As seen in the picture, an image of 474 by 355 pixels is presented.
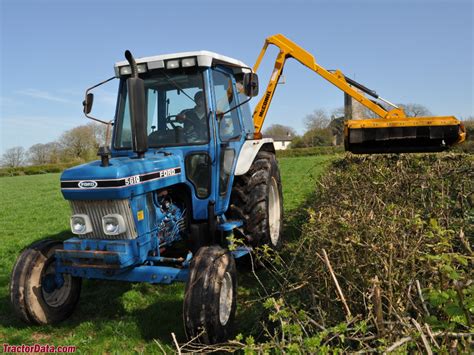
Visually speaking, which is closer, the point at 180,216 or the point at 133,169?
the point at 133,169

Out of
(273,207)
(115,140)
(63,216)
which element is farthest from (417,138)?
(63,216)

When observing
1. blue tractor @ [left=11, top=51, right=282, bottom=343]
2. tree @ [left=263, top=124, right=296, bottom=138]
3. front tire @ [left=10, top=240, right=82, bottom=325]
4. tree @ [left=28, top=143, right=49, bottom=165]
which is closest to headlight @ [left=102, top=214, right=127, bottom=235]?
blue tractor @ [left=11, top=51, right=282, bottom=343]

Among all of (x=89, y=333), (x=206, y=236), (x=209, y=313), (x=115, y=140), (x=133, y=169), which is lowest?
(x=89, y=333)

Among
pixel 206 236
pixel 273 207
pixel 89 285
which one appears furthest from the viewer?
pixel 273 207

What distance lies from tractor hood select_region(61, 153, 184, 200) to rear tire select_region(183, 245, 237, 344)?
2.49 feet

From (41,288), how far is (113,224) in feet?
3.17

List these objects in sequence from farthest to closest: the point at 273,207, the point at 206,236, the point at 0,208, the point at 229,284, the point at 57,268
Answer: the point at 0,208, the point at 273,207, the point at 206,236, the point at 57,268, the point at 229,284

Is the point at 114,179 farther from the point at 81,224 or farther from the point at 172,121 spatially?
the point at 172,121

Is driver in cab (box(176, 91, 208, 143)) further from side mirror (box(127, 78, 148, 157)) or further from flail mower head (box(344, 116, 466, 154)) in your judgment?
flail mower head (box(344, 116, 466, 154))

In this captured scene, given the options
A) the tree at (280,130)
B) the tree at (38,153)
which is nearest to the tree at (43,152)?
the tree at (38,153)

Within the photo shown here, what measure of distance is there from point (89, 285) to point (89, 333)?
4.12 ft

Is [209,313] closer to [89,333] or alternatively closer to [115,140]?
[89,333]

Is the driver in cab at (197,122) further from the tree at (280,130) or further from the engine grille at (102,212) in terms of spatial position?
the tree at (280,130)

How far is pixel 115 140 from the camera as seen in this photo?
421 cm
